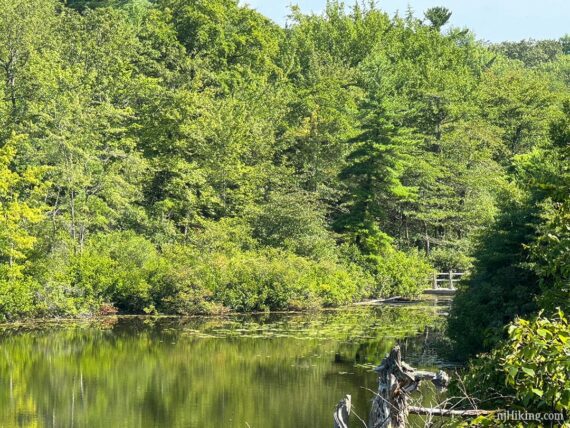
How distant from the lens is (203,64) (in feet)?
148

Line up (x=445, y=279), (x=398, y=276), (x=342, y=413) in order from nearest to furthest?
(x=342, y=413) < (x=398, y=276) < (x=445, y=279)

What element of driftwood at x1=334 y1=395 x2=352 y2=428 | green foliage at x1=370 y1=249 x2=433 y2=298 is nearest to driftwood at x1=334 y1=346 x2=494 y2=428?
driftwood at x1=334 y1=395 x2=352 y2=428

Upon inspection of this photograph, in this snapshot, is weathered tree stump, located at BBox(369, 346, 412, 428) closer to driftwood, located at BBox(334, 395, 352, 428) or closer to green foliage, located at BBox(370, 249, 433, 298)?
driftwood, located at BBox(334, 395, 352, 428)

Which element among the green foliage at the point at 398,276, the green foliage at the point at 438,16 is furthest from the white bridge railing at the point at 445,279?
the green foliage at the point at 438,16

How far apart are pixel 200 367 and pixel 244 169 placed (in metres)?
18.2

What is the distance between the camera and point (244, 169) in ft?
126

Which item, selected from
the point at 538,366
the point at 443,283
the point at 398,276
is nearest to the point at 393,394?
the point at 538,366

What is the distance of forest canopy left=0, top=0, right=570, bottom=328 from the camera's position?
29.6 m

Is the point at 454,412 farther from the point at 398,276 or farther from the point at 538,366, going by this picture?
A: the point at 398,276

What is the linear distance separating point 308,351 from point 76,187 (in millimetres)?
12166

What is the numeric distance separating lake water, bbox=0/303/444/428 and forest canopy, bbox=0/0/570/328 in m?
1.91

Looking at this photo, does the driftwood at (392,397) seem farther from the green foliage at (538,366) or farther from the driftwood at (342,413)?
the green foliage at (538,366)

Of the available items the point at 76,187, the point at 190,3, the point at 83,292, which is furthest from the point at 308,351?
the point at 190,3

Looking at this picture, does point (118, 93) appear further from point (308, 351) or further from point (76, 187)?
point (308, 351)
